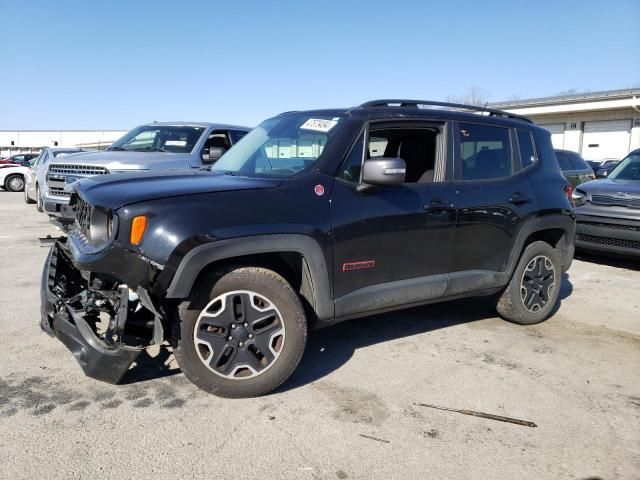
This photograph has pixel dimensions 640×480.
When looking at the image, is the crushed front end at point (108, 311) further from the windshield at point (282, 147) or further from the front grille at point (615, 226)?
the front grille at point (615, 226)

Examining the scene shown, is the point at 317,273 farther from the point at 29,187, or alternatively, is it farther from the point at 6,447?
the point at 29,187

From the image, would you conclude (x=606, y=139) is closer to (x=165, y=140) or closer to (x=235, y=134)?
(x=235, y=134)

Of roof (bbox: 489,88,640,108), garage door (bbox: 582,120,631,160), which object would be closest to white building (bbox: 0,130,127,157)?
roof (bbox: 489,88,640,108)

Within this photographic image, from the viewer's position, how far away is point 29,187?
15039mm

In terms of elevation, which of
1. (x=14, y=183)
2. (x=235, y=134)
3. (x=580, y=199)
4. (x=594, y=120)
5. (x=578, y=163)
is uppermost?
(x=594, y=120)

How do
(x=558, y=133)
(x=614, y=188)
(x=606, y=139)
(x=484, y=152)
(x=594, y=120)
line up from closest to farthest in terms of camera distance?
1. (x=484, y=152)
2. (x=614, y=188)
3. (x=606, y=139)
4. (x=594, y=120)
5. (x=558, y=133)

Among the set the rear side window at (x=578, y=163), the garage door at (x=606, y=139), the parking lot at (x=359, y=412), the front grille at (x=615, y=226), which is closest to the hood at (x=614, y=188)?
the front grille at (x=615, y=226)

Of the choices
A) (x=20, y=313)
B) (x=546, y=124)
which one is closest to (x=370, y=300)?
(x=20, y=313)

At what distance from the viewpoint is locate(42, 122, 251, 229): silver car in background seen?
819cm

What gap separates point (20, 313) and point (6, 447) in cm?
254

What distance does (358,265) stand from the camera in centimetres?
366

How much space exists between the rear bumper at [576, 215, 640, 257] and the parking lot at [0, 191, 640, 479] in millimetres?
2836

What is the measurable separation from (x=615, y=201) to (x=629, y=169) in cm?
154

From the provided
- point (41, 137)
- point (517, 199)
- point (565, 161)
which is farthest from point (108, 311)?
point (41, 137)
